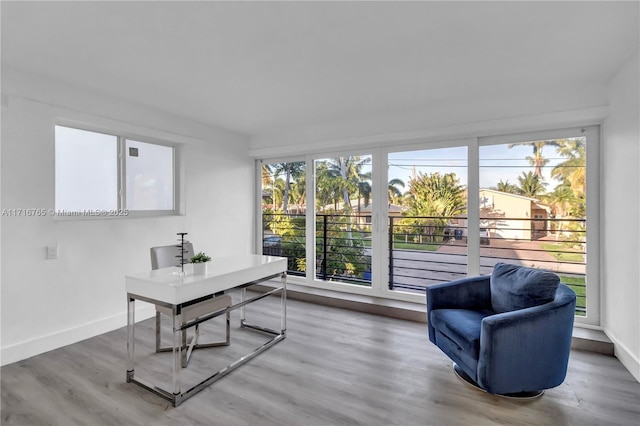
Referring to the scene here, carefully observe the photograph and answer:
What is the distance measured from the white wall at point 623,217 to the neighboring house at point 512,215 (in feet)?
1.62

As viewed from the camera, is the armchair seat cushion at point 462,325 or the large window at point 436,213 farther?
the large window at point 436,213

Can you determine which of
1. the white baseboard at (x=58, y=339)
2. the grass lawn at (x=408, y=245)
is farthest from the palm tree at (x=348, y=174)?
the white baseboard at (x=58, y=339)

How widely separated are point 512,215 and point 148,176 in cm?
409

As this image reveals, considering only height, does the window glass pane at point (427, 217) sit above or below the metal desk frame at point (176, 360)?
above

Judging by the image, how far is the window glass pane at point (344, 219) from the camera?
4.12 meters

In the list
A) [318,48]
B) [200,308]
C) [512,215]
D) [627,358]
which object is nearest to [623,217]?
[512,215]

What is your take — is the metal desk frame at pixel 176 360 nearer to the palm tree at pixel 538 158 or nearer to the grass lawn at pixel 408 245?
the grass lawn at pixel 408 245

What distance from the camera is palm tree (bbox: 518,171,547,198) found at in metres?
3.16

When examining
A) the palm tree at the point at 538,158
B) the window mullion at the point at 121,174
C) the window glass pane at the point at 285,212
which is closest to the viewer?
the palm tree at the point at 538,158

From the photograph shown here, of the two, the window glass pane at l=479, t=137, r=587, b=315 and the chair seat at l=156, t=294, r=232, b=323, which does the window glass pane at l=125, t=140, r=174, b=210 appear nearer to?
the chair seat at l=156, t=294, r=232, b=323

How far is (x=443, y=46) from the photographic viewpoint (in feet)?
7.09

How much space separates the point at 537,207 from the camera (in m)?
3.17

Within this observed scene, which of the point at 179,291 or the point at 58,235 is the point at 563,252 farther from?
the point at 58,235

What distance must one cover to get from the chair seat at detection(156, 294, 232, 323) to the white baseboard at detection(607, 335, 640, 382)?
10.3 ft
